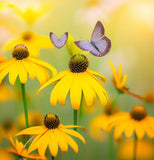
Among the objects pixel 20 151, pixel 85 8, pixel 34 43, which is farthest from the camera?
pixel 85 8

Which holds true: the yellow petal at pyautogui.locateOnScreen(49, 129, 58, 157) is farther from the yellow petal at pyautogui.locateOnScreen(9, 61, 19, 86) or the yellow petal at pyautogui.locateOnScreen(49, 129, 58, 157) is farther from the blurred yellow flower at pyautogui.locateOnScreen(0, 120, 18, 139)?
the blurred yellow flower at pyautogui.locateOnScreen(0, 120, 18, 139)

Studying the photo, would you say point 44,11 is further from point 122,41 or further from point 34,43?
point 122,41

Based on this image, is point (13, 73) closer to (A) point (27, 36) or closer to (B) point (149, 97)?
(A) point (27, 36)

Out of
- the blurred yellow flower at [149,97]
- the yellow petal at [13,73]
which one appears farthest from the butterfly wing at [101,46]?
the blurred yellow flower at [149,97]

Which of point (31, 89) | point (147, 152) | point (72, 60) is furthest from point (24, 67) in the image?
point (147, 152)

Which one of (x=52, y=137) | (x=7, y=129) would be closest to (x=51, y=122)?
(x=52, y=137)

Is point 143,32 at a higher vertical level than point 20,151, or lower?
higher

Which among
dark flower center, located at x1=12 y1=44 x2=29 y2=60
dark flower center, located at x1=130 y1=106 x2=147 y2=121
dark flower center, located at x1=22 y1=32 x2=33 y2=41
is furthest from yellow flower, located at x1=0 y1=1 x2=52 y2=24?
dark flower center, located at x1=130 y1=106 x2=147 y2=121
